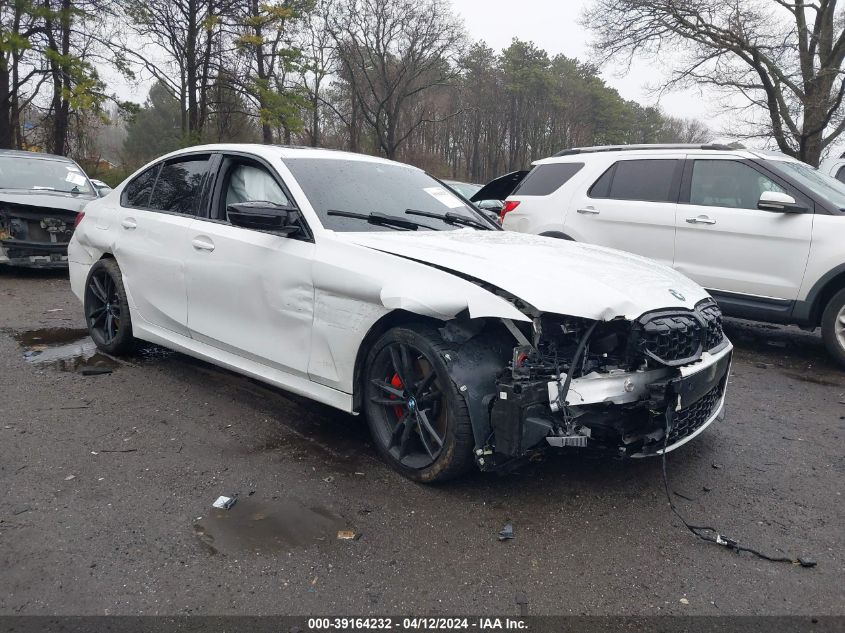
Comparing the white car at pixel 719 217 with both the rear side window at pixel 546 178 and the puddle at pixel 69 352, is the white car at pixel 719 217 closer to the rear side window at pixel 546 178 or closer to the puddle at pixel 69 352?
the rear side window at pixel 546 178

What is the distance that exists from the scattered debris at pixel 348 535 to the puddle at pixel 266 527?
2 cm

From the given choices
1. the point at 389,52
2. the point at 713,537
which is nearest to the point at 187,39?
the point at 389,52

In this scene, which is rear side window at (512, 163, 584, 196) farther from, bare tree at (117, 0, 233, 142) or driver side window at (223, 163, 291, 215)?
bare tree at (117, 0, 233, 142)

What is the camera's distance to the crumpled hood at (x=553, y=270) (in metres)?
2.93

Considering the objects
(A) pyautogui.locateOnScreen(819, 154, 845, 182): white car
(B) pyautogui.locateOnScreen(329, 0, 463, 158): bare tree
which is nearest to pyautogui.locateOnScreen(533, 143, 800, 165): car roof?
(A) pyautogui.locateOnScreen(819, 154, 845, 182): white car

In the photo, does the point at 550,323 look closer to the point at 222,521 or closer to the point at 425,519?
the point at 425,519

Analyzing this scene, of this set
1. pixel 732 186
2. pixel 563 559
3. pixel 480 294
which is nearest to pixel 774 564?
pixel 563 559

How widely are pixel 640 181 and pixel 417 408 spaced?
4.74m

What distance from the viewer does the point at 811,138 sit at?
19828 millimetres

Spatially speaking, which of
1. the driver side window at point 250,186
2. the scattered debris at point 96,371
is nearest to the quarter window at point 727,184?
the driver side window at point 250,186

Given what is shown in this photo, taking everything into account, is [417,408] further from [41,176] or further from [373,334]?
[41,176]

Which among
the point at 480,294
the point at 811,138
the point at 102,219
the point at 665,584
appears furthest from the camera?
the point at 811,138

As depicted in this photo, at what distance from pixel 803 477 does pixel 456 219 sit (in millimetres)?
2493

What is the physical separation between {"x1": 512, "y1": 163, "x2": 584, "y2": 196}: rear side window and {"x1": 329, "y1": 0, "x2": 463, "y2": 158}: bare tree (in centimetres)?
2752
